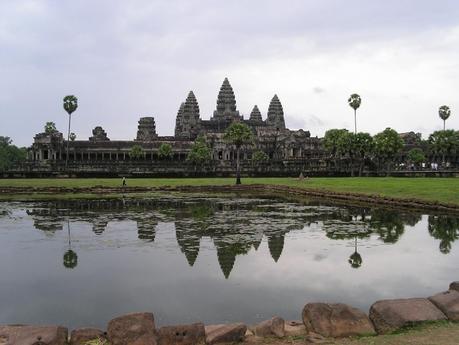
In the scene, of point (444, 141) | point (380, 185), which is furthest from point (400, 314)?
point (444, 141)

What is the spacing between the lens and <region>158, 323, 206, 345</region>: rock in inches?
256

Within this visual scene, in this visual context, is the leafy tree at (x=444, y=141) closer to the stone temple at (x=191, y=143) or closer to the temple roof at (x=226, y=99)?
the stone temple at (x=191, y=143)

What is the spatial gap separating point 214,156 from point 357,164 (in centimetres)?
4264

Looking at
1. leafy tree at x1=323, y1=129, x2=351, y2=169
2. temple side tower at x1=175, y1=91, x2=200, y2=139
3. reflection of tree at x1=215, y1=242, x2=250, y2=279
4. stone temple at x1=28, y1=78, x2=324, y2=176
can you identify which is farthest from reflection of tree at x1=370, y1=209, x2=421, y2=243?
temple side tower at x1=175, y1=91, x2=200, y2=139

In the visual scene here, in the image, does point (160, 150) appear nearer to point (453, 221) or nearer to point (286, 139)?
point (286, 139)

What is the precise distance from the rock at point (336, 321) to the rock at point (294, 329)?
8 cm

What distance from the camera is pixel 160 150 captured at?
349 ft

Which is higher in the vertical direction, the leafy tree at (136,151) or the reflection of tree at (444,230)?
the leafy tree at (136,151)

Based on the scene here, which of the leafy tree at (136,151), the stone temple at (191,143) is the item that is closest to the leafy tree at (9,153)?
the stone temple at (191,143)

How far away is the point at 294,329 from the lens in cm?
706

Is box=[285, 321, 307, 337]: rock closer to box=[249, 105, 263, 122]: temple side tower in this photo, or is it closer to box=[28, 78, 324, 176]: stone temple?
box=[28, 78, 324, 176]: stone temple

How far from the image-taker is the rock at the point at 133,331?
21.1ft

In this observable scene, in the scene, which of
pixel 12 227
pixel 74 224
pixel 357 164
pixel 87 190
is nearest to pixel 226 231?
pixel 74 224

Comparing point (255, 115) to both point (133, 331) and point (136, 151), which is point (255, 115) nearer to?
point (136, 151)
